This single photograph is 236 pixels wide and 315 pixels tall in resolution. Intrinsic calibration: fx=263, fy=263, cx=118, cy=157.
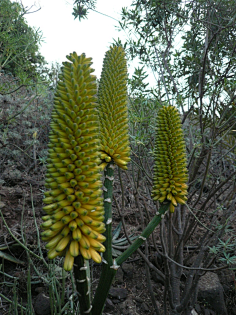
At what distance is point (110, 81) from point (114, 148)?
38 centimetres

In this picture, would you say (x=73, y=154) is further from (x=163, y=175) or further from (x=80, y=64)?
(x=163, y=175)

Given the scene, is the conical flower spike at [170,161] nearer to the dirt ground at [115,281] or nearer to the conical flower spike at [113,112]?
the conical flower spike at [113,112]

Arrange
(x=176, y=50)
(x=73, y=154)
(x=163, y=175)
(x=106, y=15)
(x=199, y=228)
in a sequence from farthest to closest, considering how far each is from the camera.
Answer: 1. (x=199, y=228)
2. (x=176, y=50)
3. (x=106, y=15)
4. (x=163, y=175)
5. (x=73, y=154)

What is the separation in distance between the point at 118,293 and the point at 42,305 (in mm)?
854

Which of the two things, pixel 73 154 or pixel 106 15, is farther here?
pixel 106 15

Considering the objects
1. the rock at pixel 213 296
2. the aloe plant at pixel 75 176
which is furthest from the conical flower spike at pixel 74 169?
the rock at pixel 213 296

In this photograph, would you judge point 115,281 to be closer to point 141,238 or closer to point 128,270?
point 128,270

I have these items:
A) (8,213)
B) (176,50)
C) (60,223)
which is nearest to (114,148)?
(60,223)

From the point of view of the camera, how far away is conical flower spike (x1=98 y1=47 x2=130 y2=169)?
149cm

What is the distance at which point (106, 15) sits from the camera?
3.19 metres

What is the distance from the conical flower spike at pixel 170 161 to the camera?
167 centimetres

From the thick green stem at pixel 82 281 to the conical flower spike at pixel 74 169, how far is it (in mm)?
72

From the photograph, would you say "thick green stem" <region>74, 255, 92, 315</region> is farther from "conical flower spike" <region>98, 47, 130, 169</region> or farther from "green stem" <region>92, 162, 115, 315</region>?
"conical flower spike" <region>98, 47, 130, 169</region>

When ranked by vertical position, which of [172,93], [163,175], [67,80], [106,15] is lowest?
[163,175]
